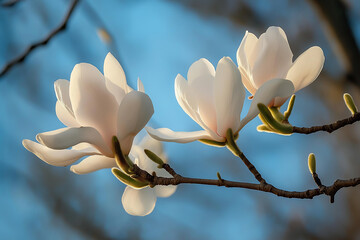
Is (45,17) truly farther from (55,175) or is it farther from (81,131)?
(81,131)

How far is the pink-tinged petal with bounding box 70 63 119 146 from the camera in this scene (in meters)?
0.40

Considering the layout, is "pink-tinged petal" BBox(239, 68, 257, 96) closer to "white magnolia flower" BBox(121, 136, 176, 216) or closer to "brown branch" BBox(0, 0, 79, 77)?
"white magnolia flower" BBox(121, 136, 176, 216)

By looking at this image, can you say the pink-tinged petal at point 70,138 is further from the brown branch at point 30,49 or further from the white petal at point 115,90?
the brown branch at point 30,49

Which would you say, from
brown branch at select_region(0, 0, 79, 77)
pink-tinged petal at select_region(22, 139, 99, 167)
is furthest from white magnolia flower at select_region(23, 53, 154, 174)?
brown branch at select_region(0, 0, 79, 77)

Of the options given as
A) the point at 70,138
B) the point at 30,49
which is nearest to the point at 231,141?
the point at 70,138

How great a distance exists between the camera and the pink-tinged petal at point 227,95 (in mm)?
406

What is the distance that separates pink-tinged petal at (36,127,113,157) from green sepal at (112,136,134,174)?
1cm

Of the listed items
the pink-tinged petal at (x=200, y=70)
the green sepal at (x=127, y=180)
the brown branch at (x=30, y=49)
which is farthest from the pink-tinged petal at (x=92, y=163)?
the brown branch at (x=30, y=49)

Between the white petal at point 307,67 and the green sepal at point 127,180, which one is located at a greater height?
the green sepal at point 127,180

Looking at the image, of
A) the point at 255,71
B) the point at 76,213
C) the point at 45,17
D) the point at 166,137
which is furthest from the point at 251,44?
the point at 45,17

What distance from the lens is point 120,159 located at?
1.42 feet

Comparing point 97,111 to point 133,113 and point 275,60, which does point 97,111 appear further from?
point 275,60

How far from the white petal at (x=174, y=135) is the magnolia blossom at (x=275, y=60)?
0.08 meters

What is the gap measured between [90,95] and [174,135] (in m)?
0.09
